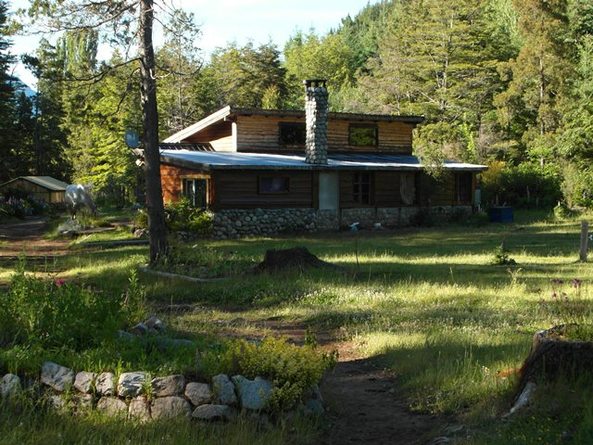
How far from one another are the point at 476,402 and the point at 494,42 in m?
59.0

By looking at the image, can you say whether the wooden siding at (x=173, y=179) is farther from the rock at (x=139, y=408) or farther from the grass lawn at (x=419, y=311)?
the rock at (x=139, y=408)

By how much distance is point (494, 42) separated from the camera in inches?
2370

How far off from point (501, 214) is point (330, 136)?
9.32 meters

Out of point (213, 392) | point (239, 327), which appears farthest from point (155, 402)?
point (239, 327)

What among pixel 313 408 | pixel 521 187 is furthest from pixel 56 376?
pixel 521 187

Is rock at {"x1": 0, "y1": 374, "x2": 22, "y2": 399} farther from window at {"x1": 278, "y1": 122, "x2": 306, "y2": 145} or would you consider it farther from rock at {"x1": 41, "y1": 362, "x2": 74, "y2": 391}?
window at {"x1": 278, "y1": 122, "x2": 306, "y2": 145}

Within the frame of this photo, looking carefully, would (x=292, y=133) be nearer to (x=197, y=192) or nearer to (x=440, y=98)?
(x=197, y=192)

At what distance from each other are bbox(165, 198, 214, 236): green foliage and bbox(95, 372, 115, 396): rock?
20.3m

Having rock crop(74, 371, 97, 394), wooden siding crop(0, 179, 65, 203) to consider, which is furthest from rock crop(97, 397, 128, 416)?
wooden siding crop(0, 179, 65, 203)

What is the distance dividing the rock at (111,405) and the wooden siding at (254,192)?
21.9 m

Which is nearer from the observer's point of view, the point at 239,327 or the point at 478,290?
the point at 239,327

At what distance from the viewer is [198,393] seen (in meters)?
5.77

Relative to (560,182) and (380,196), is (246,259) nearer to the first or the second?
(380,196)

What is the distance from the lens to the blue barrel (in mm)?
32831
